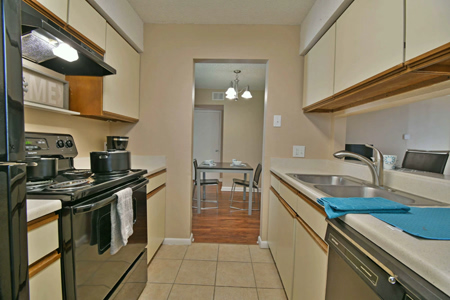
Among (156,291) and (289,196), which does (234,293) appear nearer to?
(156,291)

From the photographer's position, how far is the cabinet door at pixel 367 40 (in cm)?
92

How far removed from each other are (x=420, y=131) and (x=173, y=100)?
200 centimetres

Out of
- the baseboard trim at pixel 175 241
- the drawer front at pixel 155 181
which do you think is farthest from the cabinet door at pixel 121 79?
the baseboard trim at pixel 175 241

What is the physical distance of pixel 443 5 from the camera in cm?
73

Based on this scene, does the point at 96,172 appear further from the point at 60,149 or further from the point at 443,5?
the point at 443,5

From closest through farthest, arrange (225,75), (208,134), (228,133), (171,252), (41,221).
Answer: (41,221) → (171,252) → (225,75) → (228,133) → (208,134)

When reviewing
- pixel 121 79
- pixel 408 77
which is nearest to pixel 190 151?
pixel 121 79

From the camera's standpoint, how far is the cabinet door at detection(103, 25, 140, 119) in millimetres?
1555

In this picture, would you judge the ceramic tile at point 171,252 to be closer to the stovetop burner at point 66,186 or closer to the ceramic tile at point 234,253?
the ceramic tile at point 234,253

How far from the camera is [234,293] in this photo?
150cm

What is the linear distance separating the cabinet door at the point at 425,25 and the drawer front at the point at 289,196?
90cm

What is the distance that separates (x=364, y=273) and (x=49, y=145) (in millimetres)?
1758

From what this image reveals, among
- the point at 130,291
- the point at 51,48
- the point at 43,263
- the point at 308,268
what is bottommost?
the point at 130,291

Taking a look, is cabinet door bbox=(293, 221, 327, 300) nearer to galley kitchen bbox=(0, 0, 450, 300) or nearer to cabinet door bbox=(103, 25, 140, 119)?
galley kitchen bbox=(0, 0, 450, 300)
